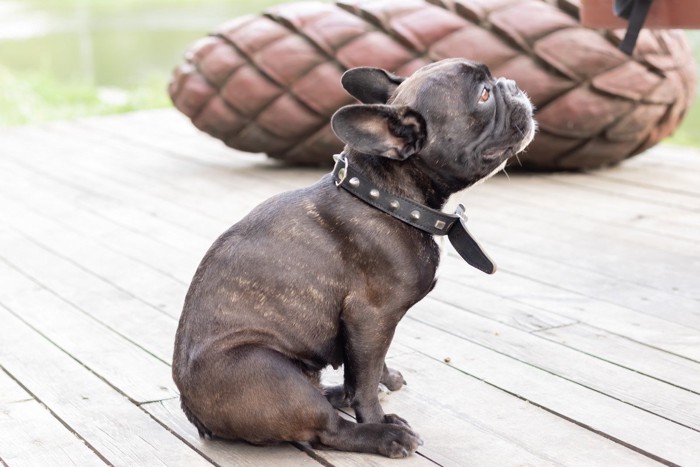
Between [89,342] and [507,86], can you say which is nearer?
[507,86]

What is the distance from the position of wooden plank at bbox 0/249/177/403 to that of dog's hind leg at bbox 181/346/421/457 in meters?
0.45

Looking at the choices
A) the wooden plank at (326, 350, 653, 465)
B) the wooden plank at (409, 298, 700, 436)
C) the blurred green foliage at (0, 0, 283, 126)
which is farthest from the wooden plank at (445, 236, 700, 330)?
the blurred green foliage at (0, 0, 283, 126)

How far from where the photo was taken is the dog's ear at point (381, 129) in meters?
2.12

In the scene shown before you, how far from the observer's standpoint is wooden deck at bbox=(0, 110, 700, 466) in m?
2.33

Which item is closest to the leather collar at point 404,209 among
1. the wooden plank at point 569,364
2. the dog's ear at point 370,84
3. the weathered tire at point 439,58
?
the dog's ear at point 370,84

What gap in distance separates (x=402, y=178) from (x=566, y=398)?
69cm

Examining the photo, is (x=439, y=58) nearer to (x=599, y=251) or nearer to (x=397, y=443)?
(x=599, y=251)

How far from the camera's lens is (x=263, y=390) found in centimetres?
→ 216

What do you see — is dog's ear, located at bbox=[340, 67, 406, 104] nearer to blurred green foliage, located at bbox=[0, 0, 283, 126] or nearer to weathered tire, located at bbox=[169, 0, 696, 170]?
weathered tire, located at bbox=[169, 0, 696, 170]

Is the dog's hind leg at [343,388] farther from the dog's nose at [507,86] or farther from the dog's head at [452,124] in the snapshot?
the dog's nose at [507,86]

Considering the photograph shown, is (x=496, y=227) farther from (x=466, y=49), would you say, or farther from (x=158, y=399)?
(x=158, y=399)

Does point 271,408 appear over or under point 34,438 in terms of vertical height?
over

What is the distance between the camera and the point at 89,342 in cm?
301

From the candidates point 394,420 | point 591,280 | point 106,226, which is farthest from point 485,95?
point 106,226
